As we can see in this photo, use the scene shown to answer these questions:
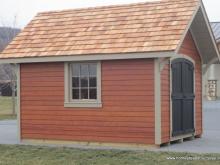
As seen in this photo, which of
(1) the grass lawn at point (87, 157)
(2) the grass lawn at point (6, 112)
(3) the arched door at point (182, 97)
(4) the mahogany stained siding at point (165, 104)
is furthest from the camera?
(2) the grass lawn at point (6, 112)

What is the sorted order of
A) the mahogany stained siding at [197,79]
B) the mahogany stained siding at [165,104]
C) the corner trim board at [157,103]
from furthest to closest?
the mahogany stained siding at [197,79] < the mahogany stained siding at [165,104] < the corner trim board at [157,103]

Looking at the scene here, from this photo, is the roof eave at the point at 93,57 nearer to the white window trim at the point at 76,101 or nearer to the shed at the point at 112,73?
the shed at the point at 112,73

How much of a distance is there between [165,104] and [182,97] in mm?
1366

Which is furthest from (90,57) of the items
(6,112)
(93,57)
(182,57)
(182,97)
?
(6,112)

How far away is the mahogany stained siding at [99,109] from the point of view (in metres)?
14.2

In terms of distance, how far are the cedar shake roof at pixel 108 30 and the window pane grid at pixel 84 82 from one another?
61cm

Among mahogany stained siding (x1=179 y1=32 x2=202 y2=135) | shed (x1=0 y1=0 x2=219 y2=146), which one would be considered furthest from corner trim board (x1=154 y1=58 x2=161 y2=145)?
mahogany stained siding (x1=179 y1=32 x2=202 y2=135)

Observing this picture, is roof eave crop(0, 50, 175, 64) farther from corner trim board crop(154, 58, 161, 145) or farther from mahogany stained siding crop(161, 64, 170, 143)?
mahogany stained siding crop(161, 64, 170, 143)

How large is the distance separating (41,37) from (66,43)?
3.58 feet

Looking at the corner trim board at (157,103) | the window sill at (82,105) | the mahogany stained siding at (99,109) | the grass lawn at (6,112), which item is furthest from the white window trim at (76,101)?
the grass lawn at (6,112)

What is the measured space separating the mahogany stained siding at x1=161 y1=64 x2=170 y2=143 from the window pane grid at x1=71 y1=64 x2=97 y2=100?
6.11 ft

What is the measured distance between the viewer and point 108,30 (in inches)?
601

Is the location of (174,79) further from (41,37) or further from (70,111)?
(41,37)

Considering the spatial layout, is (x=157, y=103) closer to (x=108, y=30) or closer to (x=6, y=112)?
A: (x=108, y=30)
